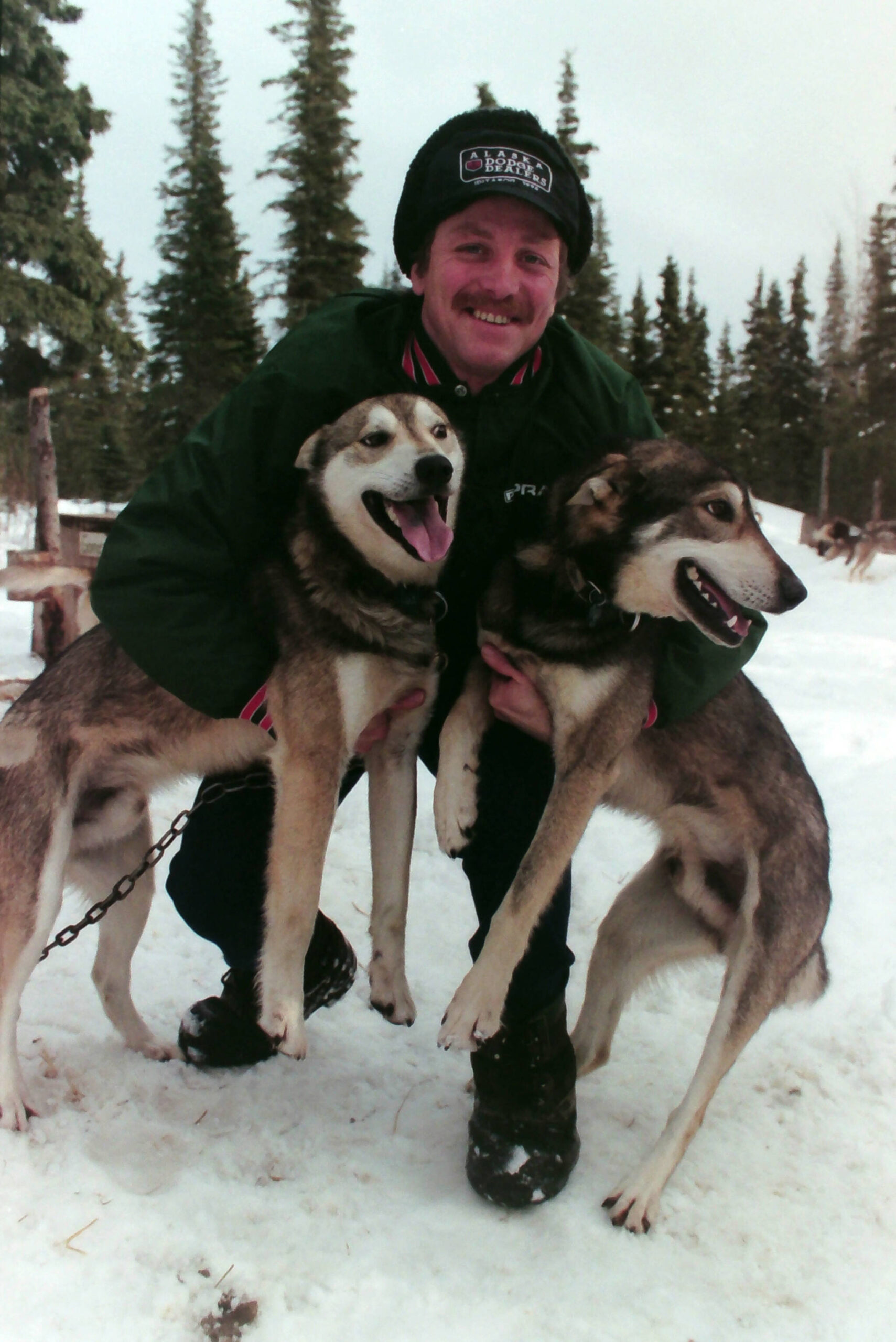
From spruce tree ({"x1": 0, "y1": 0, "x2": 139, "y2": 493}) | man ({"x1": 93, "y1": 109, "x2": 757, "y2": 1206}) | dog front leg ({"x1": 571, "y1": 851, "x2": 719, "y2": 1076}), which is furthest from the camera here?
spruce tree ({"x1": 0, "y1": 0, "x2": 139, "y2": 493})

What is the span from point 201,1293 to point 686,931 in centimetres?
148

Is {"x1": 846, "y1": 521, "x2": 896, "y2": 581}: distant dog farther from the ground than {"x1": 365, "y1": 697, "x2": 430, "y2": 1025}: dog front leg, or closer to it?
farther from the ground

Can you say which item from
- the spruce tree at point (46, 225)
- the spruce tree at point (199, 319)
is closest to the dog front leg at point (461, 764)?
the spruce tree at point (46, 225)

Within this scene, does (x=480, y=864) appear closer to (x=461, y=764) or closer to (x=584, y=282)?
(x=461, y=764)

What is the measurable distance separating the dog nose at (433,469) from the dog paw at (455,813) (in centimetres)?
72

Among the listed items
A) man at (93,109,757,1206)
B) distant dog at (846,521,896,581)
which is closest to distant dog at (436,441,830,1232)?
man at (93,109,757,1206)

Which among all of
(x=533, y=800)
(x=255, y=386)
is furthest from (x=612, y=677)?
(x=255, y=386)

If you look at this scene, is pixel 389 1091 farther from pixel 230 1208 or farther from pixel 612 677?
pixel 612 677

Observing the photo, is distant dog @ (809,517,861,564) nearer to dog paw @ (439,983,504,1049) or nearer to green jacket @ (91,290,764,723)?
green jacket @ (91,290,764,723)

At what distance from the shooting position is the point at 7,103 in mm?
Result: 10266

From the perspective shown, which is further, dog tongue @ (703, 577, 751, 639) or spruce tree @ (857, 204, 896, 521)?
spruce tree @ (857, 204, 896, 521)

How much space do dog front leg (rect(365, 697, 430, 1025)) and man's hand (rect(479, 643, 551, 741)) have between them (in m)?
0.20

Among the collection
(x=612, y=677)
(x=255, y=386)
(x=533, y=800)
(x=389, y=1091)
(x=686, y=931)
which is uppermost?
(x=255, y=386)

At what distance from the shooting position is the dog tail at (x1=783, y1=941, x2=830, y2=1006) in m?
2.38
